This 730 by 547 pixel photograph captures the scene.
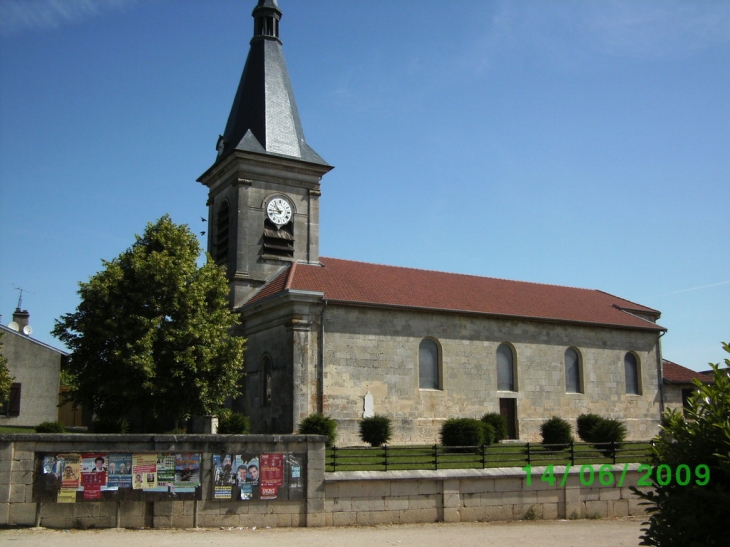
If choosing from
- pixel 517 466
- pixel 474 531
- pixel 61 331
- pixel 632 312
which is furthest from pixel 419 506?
pixel 632 312

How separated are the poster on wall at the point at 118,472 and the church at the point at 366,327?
40.6ft

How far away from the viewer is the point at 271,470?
15609 millimetres

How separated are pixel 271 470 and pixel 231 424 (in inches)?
400

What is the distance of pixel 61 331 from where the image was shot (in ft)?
84.2

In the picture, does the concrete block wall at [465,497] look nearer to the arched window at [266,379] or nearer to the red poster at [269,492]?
the red poster at [269,492]

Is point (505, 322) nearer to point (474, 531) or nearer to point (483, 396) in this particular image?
point (483, 396)

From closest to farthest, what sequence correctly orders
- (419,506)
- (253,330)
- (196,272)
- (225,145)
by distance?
(419,506) < (196,272) < (253,330) < (225,145)

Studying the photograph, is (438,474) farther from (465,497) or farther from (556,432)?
(556,432)

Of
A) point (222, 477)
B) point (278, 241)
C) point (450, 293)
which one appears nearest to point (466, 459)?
point (222, 477)

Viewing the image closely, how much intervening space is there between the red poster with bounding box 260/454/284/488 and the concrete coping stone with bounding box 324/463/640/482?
0.99 meters

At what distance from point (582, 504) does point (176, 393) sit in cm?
1379

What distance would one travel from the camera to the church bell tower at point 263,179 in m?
32.4

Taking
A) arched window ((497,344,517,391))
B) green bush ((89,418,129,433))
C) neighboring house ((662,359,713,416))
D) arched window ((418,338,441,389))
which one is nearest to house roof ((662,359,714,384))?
neighboring house ((662,359,713,416))

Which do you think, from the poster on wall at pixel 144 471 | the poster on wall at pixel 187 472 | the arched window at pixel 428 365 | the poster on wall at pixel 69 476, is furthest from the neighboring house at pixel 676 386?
the poster on wall at pixel 69 476
